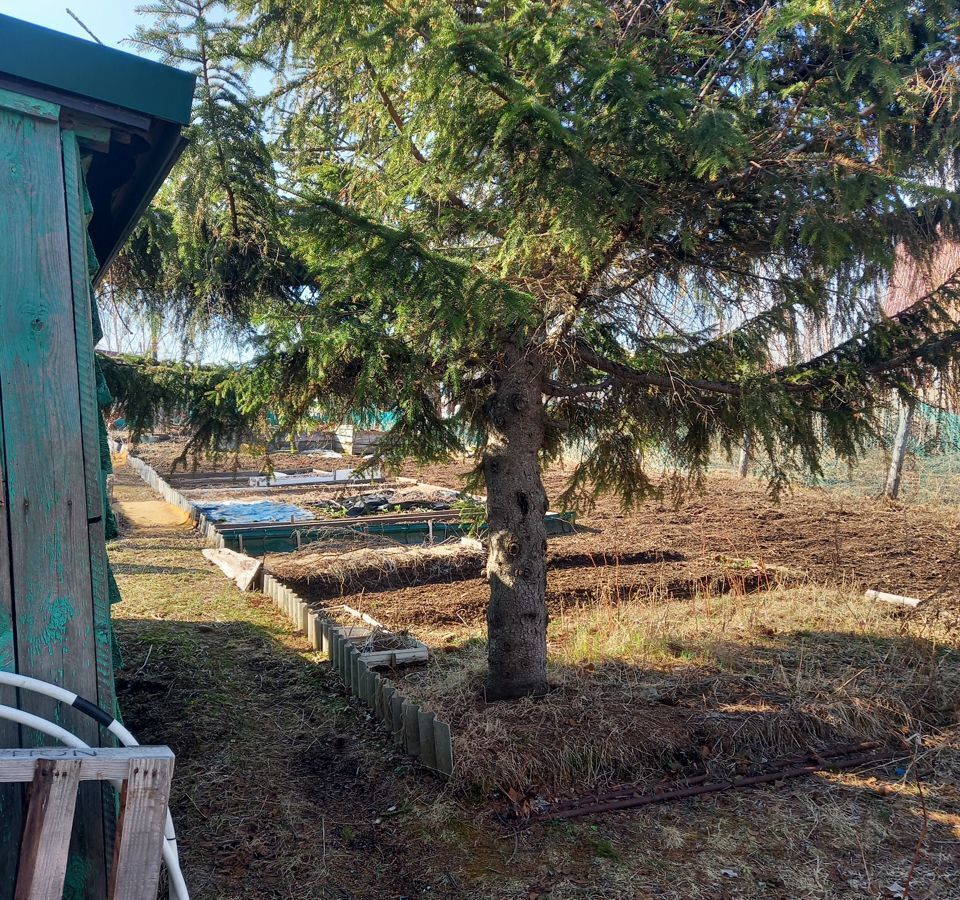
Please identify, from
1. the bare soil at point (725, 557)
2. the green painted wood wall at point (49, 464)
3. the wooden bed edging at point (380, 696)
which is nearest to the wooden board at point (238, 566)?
the bare soil at point (725, 557)

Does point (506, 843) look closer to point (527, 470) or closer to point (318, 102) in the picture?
point (527, 470)

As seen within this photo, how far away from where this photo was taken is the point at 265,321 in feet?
13.2

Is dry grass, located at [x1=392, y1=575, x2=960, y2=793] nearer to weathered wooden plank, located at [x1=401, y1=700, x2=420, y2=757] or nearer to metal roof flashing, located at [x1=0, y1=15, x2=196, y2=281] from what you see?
weathered wooden plank, located at [x1=401, y1=700, x2=420, y2=757]

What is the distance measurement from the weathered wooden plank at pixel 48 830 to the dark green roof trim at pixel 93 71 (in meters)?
1.91

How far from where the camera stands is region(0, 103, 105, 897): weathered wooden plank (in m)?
2.16

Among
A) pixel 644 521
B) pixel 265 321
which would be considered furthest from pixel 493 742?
pixel 644 521

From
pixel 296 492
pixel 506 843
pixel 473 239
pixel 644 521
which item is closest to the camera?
pixel 506 843

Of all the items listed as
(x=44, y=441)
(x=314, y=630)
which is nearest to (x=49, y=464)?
(x=44, y=441)

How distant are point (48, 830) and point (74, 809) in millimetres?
89

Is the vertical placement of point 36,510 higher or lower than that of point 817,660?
higher

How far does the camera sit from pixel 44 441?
86.9 inches

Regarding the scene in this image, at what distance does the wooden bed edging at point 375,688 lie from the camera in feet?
14.4

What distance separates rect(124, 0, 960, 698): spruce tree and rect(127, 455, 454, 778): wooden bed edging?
680 millimetres

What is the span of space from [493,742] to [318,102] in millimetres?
4813
